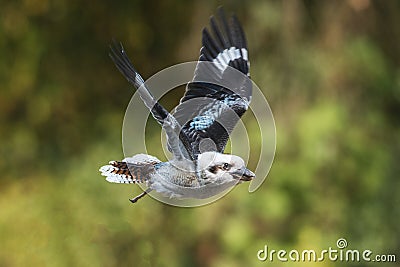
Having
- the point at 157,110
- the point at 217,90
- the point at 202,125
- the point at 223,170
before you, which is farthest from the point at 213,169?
the point at 217,90

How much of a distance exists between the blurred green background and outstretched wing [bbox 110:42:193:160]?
2272mm

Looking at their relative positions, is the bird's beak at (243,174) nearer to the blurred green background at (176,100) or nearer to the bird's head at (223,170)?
the bird's head at (223,170)

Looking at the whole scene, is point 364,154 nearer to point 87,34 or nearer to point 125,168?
point 87,34

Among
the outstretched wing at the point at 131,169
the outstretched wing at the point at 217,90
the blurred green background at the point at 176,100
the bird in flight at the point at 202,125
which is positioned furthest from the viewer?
the blurred green background at the point at 176,100

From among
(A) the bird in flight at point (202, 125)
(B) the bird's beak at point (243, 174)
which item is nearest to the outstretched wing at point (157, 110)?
(A) the bird in flight at point (202, 125)

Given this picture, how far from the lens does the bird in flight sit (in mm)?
2566

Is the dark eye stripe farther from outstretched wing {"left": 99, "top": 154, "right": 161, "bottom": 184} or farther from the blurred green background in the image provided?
the blurred green background

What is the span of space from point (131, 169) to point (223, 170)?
16.0 inches

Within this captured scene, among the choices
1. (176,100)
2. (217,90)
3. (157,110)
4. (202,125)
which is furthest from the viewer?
(176,100)

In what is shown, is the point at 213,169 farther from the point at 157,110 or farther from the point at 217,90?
the point at 217,90

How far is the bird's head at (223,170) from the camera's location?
260cm

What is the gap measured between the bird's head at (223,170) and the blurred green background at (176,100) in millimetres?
2255

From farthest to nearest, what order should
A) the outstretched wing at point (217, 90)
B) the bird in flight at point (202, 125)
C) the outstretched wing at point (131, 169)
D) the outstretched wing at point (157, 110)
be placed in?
1. the outstretched wing at point (217, 90)
2. the outstretched wing at point (131, 169)
3. the bird in flight at point (202, 125)
4. the outstretched wing at point (157, 110)

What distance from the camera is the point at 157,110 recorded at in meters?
2.46
